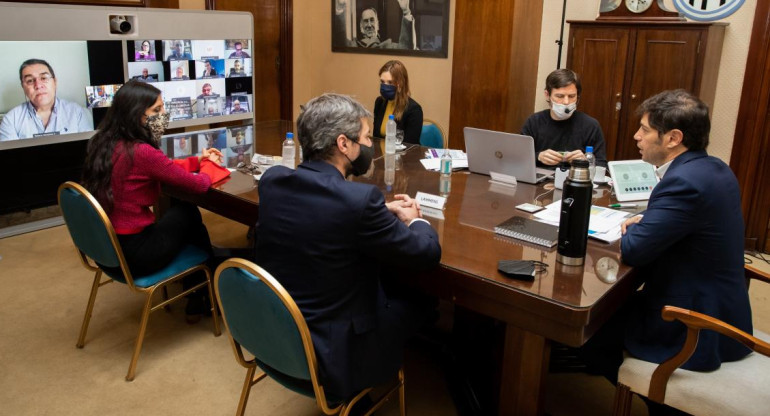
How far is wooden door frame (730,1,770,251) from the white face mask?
4.81ft

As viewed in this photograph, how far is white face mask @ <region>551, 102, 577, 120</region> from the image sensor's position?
337 cm

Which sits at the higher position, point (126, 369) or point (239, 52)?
point (239, 52)

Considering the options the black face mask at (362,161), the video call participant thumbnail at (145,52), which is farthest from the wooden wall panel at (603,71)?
the video call participant thumbnail at (145,52)

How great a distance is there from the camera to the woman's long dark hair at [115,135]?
250 centimetres

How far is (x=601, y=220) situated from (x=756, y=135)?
8.01ft

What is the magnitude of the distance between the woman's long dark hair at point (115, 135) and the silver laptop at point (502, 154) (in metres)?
1.37

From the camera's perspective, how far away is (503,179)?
2.95 meters

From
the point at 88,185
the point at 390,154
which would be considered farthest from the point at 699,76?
the point at 88,185

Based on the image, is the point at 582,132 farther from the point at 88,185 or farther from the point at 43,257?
→ the point at 43,257

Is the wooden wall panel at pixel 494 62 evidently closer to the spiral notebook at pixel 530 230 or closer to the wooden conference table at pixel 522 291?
the wooden conference table at pixel 522 291

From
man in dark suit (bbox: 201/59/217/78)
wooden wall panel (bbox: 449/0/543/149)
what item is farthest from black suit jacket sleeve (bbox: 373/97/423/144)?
man in dark suit (bbox: 201/59/217/78)

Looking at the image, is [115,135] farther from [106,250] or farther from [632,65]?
[632,65]

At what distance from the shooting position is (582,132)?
3445mm

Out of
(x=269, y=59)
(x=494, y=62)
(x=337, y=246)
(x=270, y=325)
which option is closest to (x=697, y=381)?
(x=337, y=246)
